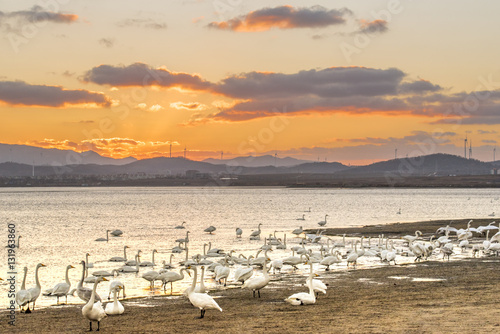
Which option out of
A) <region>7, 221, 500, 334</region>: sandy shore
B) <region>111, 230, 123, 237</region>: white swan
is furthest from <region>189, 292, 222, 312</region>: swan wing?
<region>111, 230, 123, 237</region>: white swan

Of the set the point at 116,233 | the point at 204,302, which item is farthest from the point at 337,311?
the point at 116,233

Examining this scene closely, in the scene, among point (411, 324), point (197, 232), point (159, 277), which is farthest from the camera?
point (197, 232)

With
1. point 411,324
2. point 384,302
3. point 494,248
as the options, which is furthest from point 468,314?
point 494,248

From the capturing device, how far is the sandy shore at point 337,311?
12.2 m

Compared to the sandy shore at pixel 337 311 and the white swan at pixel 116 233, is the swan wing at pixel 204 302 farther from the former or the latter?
the white swan at pixel 116 233

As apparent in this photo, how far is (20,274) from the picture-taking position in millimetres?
25250

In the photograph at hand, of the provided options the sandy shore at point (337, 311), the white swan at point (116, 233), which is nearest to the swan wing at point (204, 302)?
the sandy shore at point (337, 311)

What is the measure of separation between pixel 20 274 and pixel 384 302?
16.6 m

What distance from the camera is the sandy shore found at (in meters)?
12.2

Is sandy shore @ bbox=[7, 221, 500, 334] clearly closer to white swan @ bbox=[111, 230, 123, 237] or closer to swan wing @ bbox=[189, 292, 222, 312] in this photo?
swan wing @ bbox=[189, 292, 222, 312]

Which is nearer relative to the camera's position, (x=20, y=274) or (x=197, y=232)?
(x=20, y=274)

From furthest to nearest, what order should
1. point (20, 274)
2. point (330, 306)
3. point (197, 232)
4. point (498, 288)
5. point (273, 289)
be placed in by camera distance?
point (197, 232) < point (20, 274) < point (273, 289) < point (498, 288) < point (330, 306)

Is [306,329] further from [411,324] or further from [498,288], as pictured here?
[498,288]

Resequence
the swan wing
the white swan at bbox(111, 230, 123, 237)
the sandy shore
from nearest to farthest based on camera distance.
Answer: the sandy shore → the swan wing → the white swan at bbox(111, 230, 123, 237)
